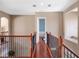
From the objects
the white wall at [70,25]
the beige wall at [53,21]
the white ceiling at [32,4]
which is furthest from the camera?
the beige wall at [53,21]

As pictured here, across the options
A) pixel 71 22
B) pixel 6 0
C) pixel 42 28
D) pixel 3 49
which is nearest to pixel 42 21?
pixel 42 28

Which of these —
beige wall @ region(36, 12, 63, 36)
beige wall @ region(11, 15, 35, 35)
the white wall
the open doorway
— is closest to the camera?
the white wall

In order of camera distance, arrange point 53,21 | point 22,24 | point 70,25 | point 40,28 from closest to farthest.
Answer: point 70,25 < point 53,21 < point 40,28 < point 22,24

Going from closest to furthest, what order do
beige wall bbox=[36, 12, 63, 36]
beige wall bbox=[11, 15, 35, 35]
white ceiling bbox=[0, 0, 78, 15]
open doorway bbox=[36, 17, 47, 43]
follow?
1. white ceiling bbox=[0, 0, 78, 15]
2. beige wall bbox=[36, 12, 63, 36]
3. open doorway bbox=[36, 17, 47, 43]
4. beige wall bbox=[11, 15, 35, 35]

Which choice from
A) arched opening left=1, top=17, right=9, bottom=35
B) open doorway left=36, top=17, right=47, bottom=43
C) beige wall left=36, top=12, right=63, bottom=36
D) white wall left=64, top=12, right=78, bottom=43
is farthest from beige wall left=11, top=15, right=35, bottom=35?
white wall left=64, top=12, right=78, bottom=43

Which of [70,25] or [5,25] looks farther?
[5,25]

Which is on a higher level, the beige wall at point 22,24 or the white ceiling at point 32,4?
the white ceiling at point 32,4

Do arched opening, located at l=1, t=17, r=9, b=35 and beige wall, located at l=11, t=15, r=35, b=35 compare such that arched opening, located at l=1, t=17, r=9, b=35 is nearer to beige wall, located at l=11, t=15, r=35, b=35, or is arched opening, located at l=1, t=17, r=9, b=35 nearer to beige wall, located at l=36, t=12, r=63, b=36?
beige wall, located at l=11, t=15, r=35, b=35

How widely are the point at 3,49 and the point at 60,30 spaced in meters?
4.64

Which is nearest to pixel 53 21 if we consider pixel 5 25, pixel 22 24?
pixel 5 25

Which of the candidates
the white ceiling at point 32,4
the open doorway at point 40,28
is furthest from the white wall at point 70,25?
the open doorway at point 40,28

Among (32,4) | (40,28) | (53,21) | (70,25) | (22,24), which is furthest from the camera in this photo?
(22,24)

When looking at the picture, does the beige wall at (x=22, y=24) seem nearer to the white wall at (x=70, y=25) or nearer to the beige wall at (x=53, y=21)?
the beige wall at (x=53, y=21)

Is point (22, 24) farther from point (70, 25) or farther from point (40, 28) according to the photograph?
point (70, 25)
